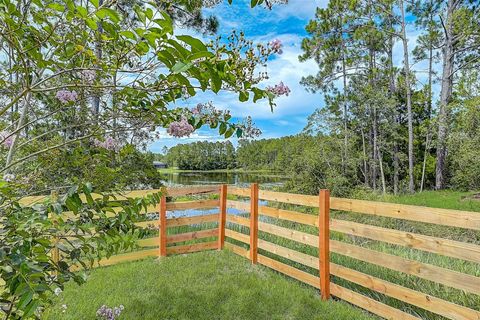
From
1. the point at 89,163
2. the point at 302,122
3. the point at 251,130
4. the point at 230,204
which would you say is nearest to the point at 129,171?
the point at 89,163

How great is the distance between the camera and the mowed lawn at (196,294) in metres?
2.58

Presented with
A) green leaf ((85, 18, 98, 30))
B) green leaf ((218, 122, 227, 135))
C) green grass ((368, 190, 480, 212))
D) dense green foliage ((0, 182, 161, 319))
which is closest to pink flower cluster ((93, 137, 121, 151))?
dense green foliage ((0, 182, 161, 319))

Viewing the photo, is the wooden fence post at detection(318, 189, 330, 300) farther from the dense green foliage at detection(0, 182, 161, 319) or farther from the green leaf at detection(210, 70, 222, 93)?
the green leaf at detection(210, 70, 222, 93)

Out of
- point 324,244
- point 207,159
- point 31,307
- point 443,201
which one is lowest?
point 443,201

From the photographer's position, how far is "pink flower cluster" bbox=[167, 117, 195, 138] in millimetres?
1282

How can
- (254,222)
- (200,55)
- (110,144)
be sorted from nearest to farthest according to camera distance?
(200,55) → (110,144) → (254,222)

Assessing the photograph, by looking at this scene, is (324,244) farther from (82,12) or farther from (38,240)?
(82,12)

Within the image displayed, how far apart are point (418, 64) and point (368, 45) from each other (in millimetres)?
2796

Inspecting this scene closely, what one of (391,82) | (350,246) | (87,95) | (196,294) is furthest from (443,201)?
(87,95)

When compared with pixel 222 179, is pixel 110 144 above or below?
above

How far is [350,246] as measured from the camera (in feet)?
9.27

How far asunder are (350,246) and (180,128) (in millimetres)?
2212

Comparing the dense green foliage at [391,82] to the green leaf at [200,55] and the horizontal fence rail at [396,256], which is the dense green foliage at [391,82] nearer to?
the horizontal fence rail at [396,256]

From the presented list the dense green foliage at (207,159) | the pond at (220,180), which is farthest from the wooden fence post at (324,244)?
the dense green foliage at (207,159)
